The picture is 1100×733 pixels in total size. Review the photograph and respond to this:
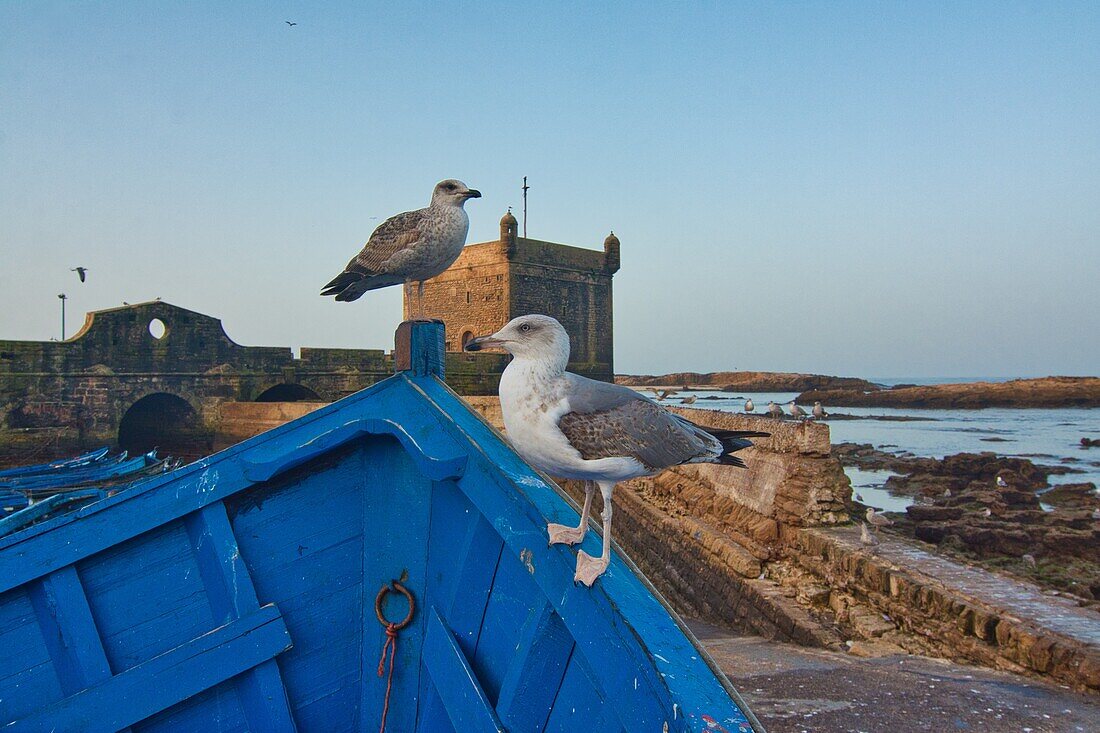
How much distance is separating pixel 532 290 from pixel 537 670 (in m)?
29.9

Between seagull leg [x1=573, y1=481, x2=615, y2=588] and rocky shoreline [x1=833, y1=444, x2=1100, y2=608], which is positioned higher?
seagull leg [x1=573, y1=481, x2=615, y2=588]

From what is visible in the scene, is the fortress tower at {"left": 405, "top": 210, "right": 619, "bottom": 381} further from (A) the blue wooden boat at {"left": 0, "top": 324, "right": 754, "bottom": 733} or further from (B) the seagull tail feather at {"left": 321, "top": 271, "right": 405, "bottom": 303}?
(A) the blue wooden boat at {"left": 0, "top": 324, "right": 754, "bottom": 733}

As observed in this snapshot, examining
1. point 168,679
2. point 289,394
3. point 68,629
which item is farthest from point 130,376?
point 168,679

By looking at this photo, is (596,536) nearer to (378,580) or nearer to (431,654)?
(431,654)

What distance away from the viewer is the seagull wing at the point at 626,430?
1850 mm

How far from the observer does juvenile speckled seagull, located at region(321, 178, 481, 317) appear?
335cm


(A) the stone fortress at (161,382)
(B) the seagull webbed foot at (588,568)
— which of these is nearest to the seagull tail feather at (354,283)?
(B) the seagull webbed foot at (588,568)

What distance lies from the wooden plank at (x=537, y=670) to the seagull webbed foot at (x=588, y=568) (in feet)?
0.73

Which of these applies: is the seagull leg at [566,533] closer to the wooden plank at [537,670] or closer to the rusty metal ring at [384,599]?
the wooden plank at [537,670]

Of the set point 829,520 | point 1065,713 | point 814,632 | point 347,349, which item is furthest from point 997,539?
point 347,349

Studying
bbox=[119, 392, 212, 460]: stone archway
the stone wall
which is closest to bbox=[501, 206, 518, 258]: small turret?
the stone wall

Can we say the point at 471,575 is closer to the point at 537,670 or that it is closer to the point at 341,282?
the point at 537,670

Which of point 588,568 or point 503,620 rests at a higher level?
point 588,568

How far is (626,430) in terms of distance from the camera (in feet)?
6.27
